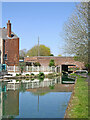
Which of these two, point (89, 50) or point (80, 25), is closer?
point (89, 50)

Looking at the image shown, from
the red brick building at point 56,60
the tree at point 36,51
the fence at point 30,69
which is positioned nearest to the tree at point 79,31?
the fence at point 30,69

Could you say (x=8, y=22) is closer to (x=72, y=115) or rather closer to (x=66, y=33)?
(x=66, y=33)

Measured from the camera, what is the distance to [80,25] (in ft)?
53.5

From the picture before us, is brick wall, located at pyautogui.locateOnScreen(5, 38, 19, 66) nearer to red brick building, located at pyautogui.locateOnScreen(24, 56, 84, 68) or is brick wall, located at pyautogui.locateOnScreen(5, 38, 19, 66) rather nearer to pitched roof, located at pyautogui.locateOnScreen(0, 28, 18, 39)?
pitched roof, located at pyautogui.locateOnScreen(0, 28, 18, 39)

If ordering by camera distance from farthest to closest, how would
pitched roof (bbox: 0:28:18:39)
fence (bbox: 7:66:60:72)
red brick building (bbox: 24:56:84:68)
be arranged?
red brick building (bbox: 24:56:84:68) → pitched roof (bbox: 0:28:18:39) → fence (bbox: 7:66:60:72)

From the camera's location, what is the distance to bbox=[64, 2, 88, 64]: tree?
52.1 ft

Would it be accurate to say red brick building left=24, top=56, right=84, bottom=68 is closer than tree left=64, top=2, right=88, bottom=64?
No

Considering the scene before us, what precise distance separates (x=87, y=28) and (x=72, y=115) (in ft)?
36.8

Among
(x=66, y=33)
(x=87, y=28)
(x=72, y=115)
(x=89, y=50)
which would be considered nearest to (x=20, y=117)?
(x=72, y=115)

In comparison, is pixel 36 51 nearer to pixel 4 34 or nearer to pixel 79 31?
pixel 4 34

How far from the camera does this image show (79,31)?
640 inches

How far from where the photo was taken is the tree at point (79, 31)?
15.9m

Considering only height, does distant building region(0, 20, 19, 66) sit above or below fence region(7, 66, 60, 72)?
above

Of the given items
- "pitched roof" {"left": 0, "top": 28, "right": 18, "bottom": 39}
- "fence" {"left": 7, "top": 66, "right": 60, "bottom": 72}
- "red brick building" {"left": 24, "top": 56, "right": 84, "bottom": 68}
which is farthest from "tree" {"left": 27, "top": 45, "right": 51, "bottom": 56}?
"pitched roof" {"left": 0, "top": 28, "right": 18, "bottom": 39}
